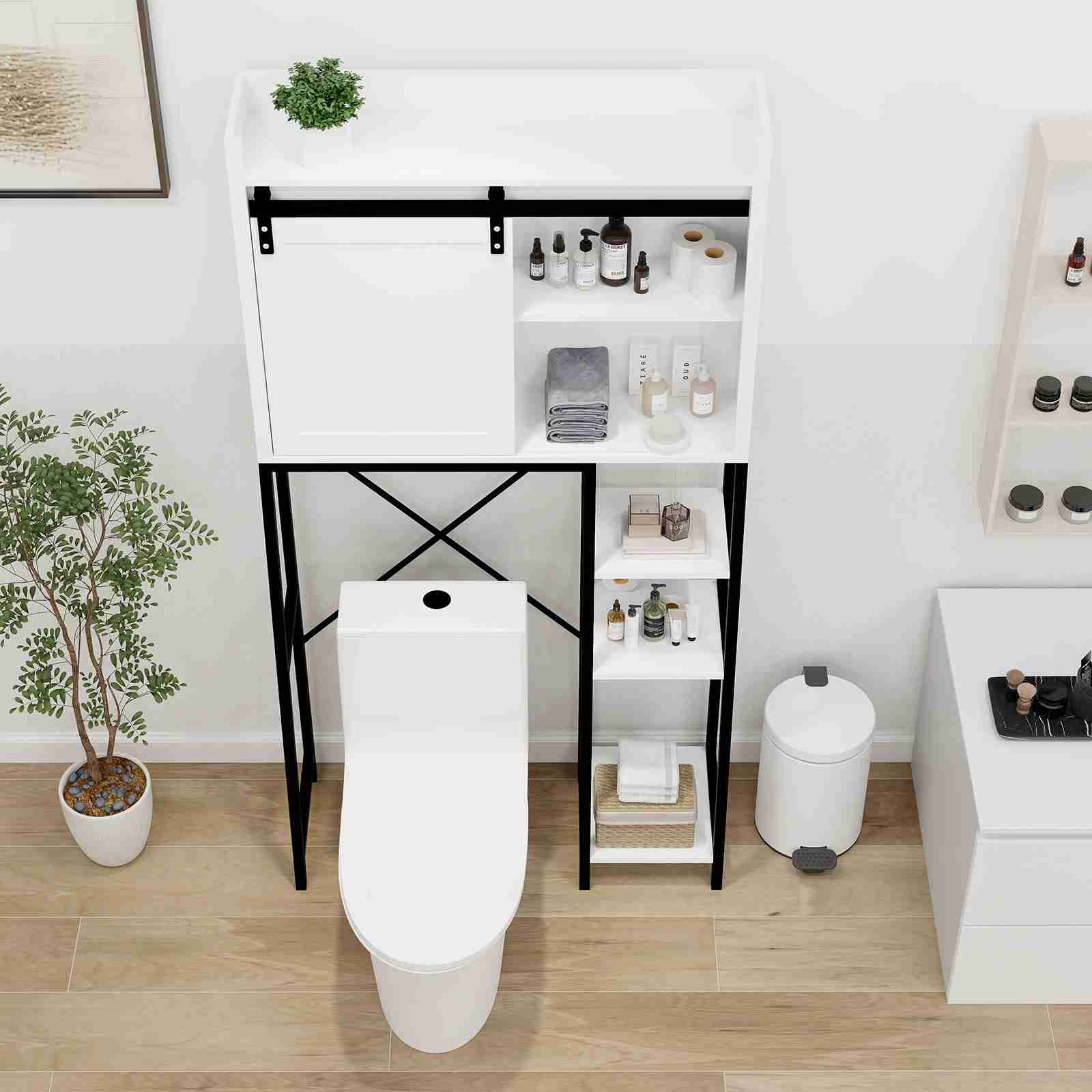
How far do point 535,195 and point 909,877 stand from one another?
199 centimetres

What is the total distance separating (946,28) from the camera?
2715 millimetres

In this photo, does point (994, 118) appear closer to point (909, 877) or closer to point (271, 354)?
point (271, 354)

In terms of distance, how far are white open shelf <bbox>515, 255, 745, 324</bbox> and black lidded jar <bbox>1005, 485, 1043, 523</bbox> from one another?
36.2 inches

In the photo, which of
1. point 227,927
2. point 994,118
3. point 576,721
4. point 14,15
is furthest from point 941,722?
point 14,15

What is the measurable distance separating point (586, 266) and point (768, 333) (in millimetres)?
546

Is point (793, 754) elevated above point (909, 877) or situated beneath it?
elevated above

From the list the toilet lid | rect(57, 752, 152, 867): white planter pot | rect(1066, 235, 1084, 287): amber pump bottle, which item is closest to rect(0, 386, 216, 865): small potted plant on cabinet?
rect(57, 752, 152, 867): white planter pot

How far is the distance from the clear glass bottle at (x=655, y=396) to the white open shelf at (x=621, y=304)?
0.69ft

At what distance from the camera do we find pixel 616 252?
2756mm

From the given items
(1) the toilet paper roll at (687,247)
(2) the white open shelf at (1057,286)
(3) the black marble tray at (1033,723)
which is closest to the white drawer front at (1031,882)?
(3) the black marble tray at (1033,723)

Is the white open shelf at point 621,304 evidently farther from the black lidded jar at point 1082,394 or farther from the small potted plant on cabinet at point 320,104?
the black lidded jar at point 1082,394

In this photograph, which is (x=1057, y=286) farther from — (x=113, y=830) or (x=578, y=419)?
A: (x=113, y=830)

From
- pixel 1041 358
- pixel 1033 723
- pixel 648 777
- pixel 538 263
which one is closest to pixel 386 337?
pixel 538 263

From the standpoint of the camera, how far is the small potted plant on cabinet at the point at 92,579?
3.04m
